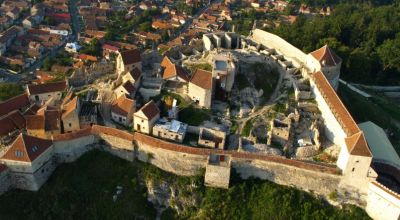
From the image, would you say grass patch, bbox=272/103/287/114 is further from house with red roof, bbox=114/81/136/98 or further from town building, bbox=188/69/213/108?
house with red roof, bbox=114/81/136/98

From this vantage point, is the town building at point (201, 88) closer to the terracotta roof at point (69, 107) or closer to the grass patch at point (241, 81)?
the grass patch at point (241, 81)

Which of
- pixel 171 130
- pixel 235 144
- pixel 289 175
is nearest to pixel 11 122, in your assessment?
pixel 171 130

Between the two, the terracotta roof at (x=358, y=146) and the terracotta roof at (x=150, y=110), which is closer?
the terracotta roof at (x=358, y=146)

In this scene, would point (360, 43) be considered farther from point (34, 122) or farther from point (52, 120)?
point (34, 122)

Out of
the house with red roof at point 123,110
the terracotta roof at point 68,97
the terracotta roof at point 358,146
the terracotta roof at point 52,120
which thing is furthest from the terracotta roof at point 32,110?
the terracotta roof at point 358,146

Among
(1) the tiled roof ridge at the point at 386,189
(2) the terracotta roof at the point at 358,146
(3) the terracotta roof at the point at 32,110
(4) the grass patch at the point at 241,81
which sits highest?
(4) the grass patch at the point at 241,81

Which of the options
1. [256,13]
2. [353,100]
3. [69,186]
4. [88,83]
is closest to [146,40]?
[256,13]

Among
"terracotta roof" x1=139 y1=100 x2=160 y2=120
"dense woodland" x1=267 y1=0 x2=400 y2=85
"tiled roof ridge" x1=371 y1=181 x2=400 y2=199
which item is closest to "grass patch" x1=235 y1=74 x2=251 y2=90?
"terracotta roof" x1=139 y1=100 x2=160 y2=120
